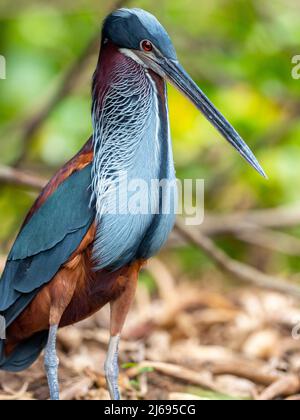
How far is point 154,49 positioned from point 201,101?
10.6 inches

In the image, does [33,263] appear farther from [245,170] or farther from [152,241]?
[245,170]

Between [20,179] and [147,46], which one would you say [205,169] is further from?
[147,46]

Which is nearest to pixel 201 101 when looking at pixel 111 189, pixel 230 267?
pixel 111 189

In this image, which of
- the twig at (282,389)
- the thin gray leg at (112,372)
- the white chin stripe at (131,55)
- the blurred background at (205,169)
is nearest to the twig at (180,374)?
the blurred background at (205,169)

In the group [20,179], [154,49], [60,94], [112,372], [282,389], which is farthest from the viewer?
[60,94]

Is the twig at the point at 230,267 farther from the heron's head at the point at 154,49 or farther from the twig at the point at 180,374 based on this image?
the heron's head at the point at 154,49

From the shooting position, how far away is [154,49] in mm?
3217

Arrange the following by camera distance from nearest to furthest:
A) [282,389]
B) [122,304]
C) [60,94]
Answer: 1. [122,304]
2. [282,389]
3. [60,94]

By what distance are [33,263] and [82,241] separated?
267mm

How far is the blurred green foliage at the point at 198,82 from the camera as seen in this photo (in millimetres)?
5957

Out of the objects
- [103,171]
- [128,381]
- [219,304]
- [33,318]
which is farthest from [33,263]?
[219,304]

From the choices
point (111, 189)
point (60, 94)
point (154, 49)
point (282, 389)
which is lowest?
point (282, 389)

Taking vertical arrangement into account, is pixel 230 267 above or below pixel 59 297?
above

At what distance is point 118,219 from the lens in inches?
127
